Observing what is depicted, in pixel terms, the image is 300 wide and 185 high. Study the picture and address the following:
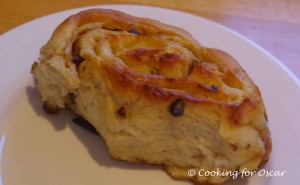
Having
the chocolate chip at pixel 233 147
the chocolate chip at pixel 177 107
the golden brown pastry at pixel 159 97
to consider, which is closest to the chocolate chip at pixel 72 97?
the golden brown pastry at pixel 159 97

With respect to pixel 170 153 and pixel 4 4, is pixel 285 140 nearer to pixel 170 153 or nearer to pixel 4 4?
pixel 170 153

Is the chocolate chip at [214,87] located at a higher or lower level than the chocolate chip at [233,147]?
higher

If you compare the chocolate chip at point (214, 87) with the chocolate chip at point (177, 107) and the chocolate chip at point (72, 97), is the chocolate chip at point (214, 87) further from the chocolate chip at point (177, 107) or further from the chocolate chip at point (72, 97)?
the chocolate chip at point (72, 97)

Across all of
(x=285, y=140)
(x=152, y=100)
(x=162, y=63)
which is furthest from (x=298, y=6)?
(x=152, y=100)

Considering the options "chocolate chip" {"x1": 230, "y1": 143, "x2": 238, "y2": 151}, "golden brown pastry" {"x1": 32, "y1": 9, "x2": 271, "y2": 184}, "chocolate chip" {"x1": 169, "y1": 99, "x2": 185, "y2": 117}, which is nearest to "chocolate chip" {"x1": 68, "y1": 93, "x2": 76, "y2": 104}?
"golden brown pastry" {"x1": 32, "y1": 9, "x2": 271, "y2": 184}

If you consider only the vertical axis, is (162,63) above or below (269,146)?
above

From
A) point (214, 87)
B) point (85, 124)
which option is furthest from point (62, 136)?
point (214, 87)

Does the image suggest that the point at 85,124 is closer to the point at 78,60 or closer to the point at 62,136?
the point at 62,136
